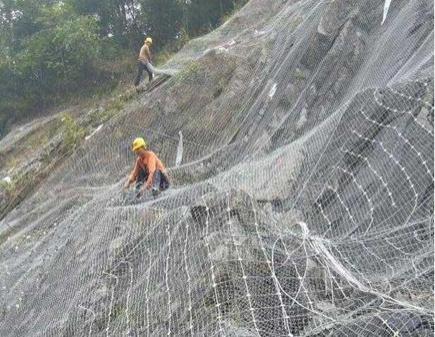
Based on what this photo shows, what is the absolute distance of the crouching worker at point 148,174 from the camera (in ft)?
25.7

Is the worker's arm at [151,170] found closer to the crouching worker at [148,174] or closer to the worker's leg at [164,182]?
the crouching worker at [148,174]

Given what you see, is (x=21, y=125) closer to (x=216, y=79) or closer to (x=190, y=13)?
(x=190, y=13)

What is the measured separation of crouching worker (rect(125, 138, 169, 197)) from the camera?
782cm

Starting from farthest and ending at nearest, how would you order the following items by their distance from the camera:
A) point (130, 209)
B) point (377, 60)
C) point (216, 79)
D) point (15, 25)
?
point (15, 25)
point (216, 79)
point (377, 60)
point (130, 209)

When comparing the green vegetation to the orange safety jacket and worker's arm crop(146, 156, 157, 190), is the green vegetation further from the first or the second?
worker's arm crop(146, 156, 157, 190)

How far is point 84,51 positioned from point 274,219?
1199cm

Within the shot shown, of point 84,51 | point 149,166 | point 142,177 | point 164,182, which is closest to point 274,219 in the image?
point 164,182

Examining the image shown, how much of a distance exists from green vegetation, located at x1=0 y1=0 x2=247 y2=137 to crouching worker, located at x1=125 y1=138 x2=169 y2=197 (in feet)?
28.0

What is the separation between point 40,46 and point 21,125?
6.26ft

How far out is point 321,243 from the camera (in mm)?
5430

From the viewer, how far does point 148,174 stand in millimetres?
8086

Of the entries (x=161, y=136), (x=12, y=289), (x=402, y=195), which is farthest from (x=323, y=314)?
(x=161, y=136)

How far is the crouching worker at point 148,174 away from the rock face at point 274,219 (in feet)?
0.79

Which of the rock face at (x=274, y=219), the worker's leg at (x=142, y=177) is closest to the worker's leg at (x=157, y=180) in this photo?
the worker's leg at (x=142, y=177)
